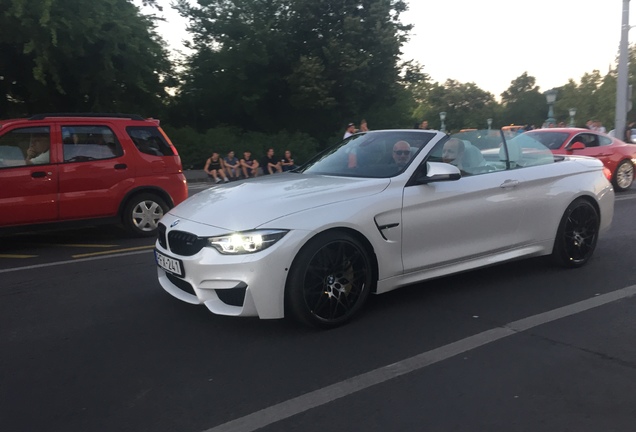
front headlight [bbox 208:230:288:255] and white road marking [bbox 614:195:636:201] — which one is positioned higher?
front headlight [bbox 208:230:288:255]

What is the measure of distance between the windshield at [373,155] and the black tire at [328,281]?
0.89 meters

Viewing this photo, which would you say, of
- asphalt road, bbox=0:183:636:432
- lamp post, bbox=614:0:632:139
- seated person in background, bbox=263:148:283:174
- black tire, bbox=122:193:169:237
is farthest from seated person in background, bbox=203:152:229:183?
lamp post, bbox=614:0:632:139

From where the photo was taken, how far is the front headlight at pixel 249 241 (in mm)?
4289

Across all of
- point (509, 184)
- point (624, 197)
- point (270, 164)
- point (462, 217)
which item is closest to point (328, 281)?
point (462, 217)

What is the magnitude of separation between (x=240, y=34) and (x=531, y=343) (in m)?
30.1

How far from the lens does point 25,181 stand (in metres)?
7.96

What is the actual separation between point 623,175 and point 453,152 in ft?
36.5

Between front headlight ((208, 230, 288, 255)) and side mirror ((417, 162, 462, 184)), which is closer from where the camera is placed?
front headlight ((208, 230, 288, 255))

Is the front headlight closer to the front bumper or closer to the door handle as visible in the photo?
the front bumper

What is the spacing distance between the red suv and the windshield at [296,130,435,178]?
3.72m

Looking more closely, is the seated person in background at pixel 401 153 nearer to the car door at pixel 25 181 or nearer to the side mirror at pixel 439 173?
the side mirror at pixel 439 173

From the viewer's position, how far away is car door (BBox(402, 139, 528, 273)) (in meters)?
5.01

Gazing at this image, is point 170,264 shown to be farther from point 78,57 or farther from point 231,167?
point 78,57

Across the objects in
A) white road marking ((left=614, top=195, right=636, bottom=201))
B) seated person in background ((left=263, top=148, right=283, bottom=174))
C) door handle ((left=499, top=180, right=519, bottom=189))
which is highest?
door handle ((left=499, top=180, right=519, bottom=189))
